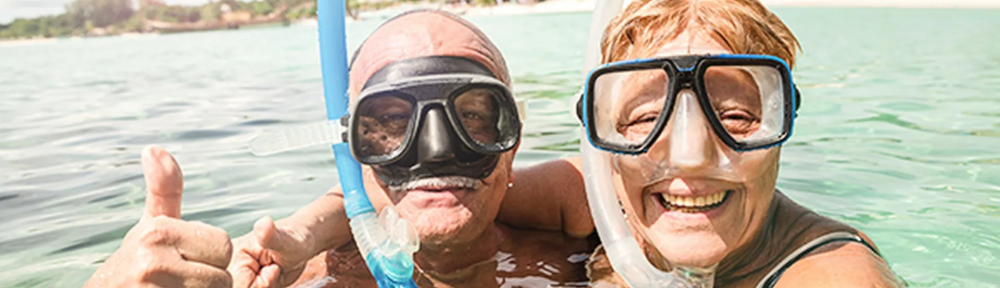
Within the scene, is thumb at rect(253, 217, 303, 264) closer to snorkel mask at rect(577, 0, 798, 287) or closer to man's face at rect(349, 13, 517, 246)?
man's face at rect(349, 13, 517, 246)

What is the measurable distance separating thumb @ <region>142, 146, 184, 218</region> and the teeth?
47.7 inches

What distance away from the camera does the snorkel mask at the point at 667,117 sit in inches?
71.1

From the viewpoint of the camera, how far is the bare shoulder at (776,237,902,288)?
1.74m

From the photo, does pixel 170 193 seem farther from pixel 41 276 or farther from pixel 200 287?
pixel 41 276

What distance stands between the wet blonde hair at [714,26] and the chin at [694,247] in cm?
46

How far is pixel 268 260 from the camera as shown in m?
2.32

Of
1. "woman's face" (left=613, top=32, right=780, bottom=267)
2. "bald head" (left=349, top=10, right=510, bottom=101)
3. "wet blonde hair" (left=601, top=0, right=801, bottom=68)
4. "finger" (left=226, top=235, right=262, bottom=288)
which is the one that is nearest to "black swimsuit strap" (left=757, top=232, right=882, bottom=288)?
"woman's face" (left=613, top=32, right=780, bottom=267)

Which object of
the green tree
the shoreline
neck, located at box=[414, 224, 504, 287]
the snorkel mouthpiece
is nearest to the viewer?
the snorkel mouthpiece

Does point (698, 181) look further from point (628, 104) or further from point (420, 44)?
point (420, 44)

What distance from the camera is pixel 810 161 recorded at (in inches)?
199

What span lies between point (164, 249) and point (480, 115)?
3.41 feet

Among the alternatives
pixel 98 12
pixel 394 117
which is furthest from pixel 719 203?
pixel 98 12

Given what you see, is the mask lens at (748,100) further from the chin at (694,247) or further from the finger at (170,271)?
the finger at (170,271)

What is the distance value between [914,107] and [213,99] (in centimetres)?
780
